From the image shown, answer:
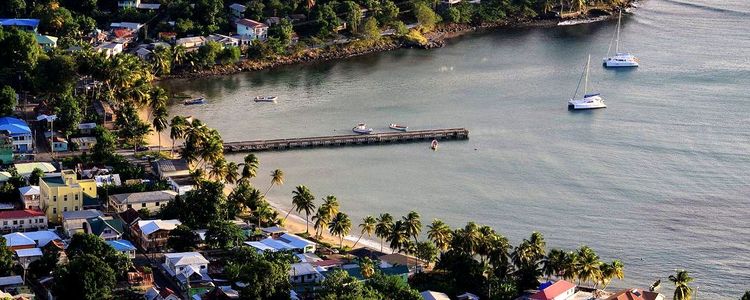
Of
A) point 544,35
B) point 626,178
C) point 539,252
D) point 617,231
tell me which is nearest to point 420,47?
point 544,35

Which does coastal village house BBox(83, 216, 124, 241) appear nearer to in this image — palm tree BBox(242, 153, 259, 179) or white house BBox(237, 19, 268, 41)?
palm tree BBox(242, 153, 259, 179)

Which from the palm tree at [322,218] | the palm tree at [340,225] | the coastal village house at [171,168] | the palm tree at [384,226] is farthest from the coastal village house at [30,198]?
the palm tree at [384,226]

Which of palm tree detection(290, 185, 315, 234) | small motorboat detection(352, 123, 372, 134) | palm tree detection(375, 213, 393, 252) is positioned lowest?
palm tree detection(375, 213, 393, 252)

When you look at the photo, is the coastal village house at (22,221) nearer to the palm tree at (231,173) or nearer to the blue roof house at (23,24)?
the palm tree at (231,173)

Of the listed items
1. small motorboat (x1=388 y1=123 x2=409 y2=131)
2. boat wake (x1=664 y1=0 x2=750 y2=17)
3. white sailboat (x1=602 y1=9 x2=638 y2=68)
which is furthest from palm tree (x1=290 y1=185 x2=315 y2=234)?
boat wake (x1=664 y1=0 x2=750 y2=17)

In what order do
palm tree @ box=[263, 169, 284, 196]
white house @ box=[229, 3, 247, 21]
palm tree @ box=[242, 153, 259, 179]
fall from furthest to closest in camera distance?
white house @ box=[229, 3, 247, 21], palm tree @ box=[263, 169, 284, 196], palm tree @ box=[242, 153, 259, 179]

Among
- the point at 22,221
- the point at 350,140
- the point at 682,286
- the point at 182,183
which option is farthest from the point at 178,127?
the point at 682,286

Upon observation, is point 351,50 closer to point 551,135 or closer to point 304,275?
point 551,135

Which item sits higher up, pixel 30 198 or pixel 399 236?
pixel 30 198
